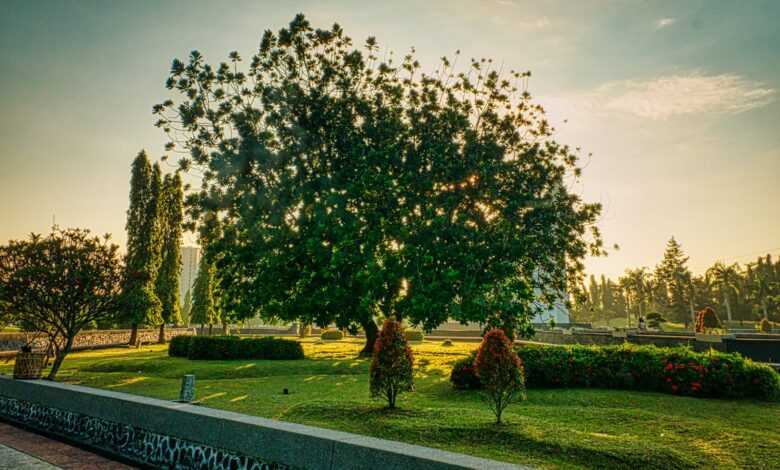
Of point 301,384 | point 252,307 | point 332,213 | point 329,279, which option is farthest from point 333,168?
point 301,384

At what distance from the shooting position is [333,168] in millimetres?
18609

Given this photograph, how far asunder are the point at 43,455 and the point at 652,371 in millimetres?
15025

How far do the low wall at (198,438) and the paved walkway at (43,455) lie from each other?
21 centimetres

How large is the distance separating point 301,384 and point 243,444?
10.0 m

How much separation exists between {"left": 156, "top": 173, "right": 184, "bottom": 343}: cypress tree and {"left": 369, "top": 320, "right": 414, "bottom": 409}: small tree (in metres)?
36.1

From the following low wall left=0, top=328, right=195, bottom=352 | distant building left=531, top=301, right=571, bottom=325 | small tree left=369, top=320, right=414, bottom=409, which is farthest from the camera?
low wall left=0, top=328, right=195, bottom=352

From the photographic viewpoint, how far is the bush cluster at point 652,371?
41.2ft

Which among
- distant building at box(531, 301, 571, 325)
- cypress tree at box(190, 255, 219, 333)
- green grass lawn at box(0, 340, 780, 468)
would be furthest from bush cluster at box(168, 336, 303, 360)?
cypress tree at box(190, 255, 219, 333)

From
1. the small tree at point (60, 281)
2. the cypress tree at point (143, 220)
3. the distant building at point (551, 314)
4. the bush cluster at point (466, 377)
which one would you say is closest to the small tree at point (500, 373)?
the bush cluster at point (466, 377)

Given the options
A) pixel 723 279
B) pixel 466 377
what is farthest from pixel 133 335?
pixel 723 279

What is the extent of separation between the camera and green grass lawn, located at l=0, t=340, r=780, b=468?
727 centimetres

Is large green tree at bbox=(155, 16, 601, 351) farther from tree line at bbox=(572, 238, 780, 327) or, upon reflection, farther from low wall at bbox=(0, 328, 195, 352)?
tree line at bbox=(572, 238, 780, 327)

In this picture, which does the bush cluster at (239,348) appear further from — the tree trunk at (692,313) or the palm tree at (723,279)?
the palm tree at (723,279)

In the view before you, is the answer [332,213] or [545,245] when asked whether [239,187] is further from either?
[545,245]
